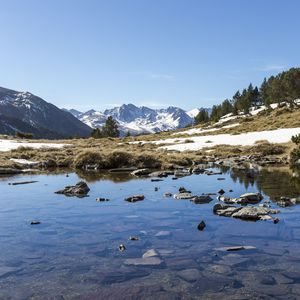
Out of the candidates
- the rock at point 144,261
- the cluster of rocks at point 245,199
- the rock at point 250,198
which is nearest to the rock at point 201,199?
the cluster of rocks at point 245,199

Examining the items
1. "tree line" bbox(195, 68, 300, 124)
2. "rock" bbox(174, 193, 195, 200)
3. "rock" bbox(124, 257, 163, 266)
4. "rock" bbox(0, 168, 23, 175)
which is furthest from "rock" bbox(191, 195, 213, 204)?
"tree line" bbox(195, 68, 300, 124)

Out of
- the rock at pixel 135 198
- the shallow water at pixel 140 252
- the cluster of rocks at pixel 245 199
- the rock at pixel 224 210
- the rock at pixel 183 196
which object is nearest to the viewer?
the shallow water at pixel 140 252

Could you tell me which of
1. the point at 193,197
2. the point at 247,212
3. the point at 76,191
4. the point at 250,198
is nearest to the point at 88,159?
the point at 76,191

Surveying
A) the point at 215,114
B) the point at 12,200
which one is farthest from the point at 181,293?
the point at 215,114

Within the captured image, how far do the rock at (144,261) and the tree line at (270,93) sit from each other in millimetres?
125141

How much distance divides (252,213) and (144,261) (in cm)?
741

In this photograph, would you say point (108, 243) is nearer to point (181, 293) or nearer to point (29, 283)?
point (29, 283)

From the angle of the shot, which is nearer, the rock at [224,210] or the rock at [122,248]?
the rock at [122,248]

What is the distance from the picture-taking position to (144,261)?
12.4 metres

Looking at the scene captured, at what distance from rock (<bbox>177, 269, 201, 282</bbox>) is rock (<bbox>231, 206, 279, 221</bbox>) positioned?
22.9 feet

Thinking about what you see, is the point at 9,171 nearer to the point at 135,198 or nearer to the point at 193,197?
the point at 135,198

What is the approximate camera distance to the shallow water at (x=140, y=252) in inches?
406

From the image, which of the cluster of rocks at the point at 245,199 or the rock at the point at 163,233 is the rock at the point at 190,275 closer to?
the rock at the point at 163,233

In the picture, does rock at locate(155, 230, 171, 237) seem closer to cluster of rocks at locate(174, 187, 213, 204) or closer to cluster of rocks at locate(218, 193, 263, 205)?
cluster of rocks at locate(174, 187, 213, 204)
